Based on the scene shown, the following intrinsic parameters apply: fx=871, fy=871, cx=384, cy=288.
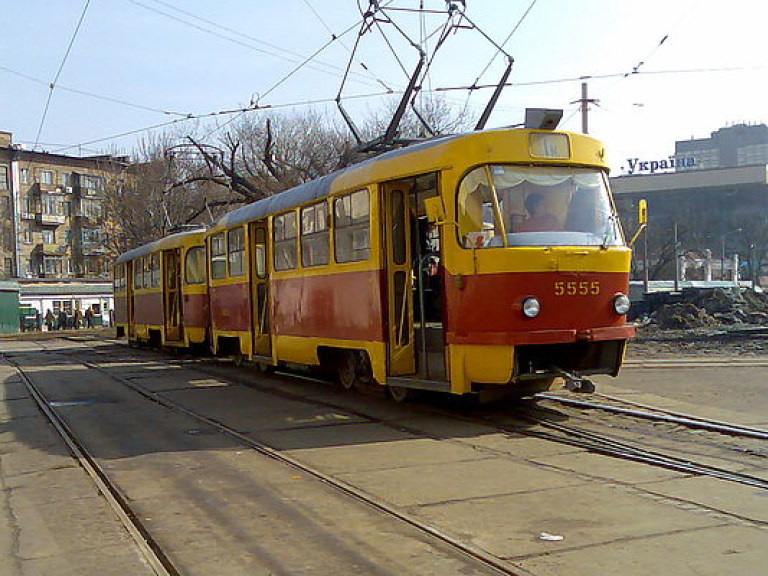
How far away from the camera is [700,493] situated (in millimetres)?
6441

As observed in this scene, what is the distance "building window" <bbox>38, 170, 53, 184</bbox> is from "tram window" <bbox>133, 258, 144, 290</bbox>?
59453 mm

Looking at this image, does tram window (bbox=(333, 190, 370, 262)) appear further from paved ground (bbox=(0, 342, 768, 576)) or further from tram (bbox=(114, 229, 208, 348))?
tram (bbox=(114, 229, 208, 348))

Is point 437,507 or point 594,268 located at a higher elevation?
point 594,268

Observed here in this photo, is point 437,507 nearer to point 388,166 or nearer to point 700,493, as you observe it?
point 700,493

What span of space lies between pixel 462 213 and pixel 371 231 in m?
1.63

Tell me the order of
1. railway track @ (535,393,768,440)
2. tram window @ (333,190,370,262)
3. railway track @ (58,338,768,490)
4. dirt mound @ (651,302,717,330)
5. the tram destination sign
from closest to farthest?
railway track @ (58,338,768,490) < railway track @ (535,393,768,440) < tram window @ (333,190,370,262) < dirt mound @ (651,302,717,330) < the tram destination sign

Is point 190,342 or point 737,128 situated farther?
point 737,128

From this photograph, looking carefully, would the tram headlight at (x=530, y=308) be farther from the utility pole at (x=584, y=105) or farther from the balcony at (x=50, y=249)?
the balcony at (x=50, y=249)

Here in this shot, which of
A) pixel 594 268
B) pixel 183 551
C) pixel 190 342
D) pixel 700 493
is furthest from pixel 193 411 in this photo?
pixel 190 342

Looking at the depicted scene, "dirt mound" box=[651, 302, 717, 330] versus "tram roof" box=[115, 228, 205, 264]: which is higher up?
"tram roof" box=[115, 228, 205, 264]


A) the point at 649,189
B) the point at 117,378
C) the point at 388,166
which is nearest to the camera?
the point at 388,166

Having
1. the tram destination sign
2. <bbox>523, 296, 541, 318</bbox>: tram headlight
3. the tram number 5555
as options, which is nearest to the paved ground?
<bbox>523, 296, 541, 318</bbox>: tram headlight

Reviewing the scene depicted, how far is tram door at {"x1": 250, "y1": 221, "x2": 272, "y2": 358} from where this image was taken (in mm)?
15656

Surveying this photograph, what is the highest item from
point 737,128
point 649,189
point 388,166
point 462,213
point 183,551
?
point 737,128
